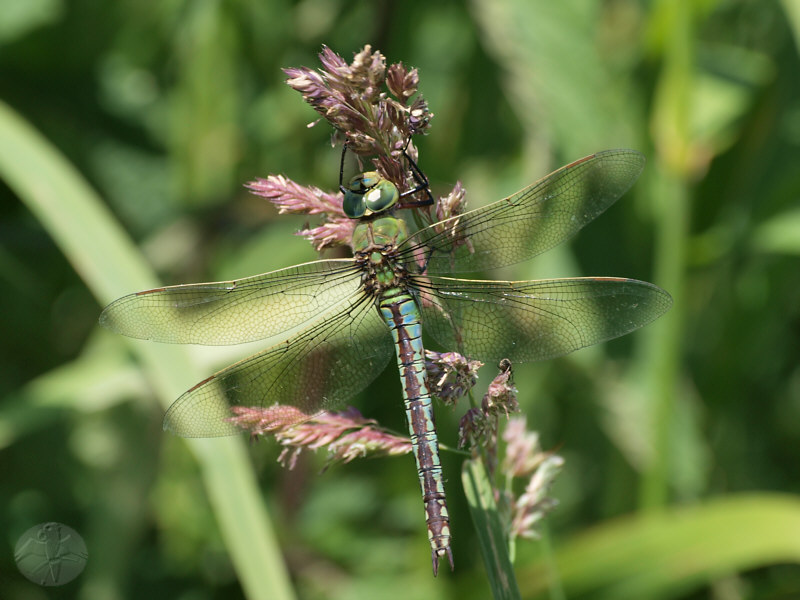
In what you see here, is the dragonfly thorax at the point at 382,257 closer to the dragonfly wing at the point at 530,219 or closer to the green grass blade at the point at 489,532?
the dragonfly wing at the point at 530,219

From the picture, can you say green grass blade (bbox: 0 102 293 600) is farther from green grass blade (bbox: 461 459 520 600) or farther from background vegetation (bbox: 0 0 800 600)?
green grass blade (bbox: 461 459 520 600)

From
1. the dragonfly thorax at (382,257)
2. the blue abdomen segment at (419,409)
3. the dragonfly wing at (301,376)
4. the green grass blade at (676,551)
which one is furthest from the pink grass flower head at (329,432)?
the green grass blade at (676,551)

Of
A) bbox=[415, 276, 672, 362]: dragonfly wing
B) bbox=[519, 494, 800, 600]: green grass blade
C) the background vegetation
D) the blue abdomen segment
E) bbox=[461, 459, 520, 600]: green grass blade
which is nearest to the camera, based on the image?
bbox=[461, 459, 520, 600]: green grass blade

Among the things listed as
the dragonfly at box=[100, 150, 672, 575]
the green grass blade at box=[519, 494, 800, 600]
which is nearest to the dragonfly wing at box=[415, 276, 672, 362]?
Result: the dragonfly at box=[100, 150, 672, 575]

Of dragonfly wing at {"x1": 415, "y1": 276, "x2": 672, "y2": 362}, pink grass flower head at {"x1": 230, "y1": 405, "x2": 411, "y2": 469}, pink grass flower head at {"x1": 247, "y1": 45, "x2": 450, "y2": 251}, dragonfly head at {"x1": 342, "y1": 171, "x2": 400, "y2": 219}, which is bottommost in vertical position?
pink grass flower head at {"x1": 230, "y1": 405, "x2": 411, "y2": 469}

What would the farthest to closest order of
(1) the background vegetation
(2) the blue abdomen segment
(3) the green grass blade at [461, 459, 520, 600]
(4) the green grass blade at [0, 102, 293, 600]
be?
1. (1) the background vegetation
2. (4) the green grass blade at [0, 102, 293, 600]
3. (2) the blue abdomen segment
4. (3) the green grass blade at [461, 459, 520, 600]

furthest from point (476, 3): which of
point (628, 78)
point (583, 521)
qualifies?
point (583, 521)

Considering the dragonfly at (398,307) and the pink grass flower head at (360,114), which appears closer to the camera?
the pink grass flower head at (360,114)

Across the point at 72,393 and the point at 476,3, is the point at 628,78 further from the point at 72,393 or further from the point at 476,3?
the point at 72,393
